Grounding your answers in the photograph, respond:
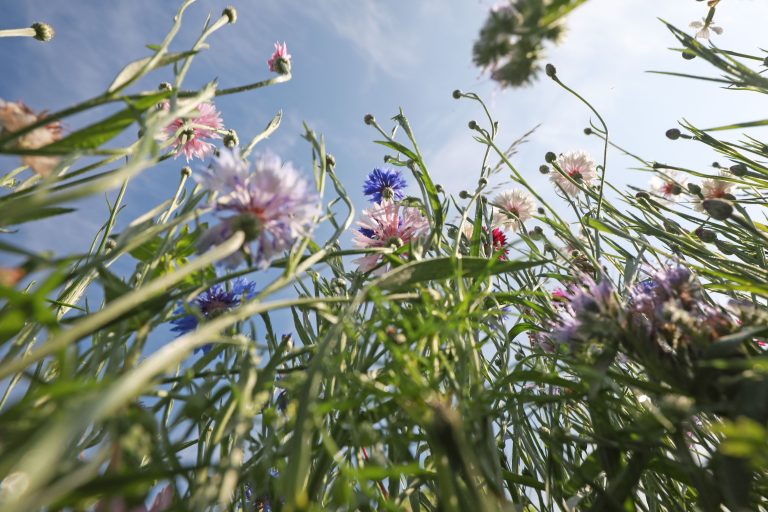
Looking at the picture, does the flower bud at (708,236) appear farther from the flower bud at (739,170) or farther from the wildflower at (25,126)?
the wildflower at (25,126)

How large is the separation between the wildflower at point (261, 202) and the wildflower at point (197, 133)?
400 mm

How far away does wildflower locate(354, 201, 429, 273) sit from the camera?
2.84 ft

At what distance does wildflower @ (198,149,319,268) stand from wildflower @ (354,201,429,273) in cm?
44

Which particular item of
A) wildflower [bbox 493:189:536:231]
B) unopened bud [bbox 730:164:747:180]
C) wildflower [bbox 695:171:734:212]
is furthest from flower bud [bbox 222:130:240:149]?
wildflower [bbox 695:171:734:212]

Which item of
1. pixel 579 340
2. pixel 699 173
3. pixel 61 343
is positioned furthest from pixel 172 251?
pixel 699 173

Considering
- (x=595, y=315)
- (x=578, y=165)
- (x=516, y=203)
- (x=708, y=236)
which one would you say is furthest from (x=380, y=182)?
(x=595, y=315)

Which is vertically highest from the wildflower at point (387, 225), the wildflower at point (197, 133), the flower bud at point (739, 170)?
the wildflower at point (197, 133)

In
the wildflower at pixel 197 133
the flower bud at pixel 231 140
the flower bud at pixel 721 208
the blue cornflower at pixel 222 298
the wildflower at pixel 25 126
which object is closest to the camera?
Result: the wildflower at pixel 25 126

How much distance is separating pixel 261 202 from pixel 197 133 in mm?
666

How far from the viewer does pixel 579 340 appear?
42 cm

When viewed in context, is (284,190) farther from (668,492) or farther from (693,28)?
(693,28)

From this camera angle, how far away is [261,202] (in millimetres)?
405

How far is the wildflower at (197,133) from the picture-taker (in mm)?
799

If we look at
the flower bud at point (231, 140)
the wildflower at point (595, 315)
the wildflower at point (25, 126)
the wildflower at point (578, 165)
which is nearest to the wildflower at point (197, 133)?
the flower bud at point (231, 140)
